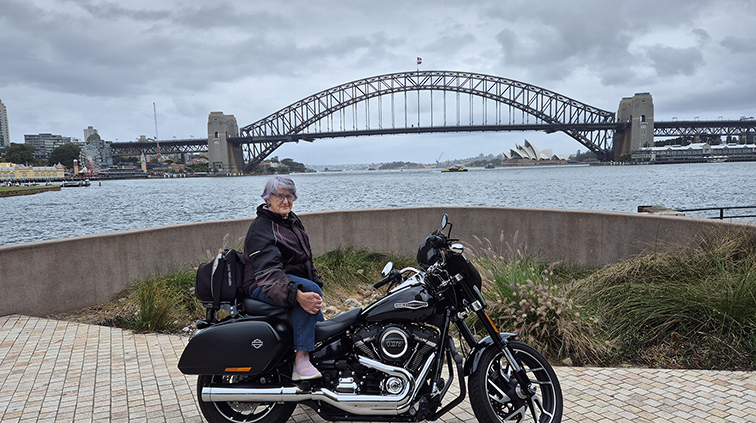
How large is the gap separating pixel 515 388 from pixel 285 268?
5.04 ft

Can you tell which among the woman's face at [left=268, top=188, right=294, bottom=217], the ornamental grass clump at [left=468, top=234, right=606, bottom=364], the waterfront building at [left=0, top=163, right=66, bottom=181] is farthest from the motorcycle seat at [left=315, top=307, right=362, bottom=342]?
the waterfront building at [left=0, top=163, right=66, bottom=181]

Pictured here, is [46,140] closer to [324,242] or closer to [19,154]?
[19,154]

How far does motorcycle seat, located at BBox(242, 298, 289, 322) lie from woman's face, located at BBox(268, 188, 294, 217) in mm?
556

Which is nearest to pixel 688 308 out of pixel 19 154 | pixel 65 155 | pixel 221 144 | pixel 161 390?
pixel 161 390

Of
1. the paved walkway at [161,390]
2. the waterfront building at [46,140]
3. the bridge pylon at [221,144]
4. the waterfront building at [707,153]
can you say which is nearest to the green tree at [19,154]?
the waterfront building at [46,140]

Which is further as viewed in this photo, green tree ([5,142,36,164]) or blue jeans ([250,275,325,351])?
green tree ([5,142,36,164])

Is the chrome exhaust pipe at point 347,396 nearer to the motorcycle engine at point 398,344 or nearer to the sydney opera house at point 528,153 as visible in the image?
the motorcycle engine at point 398,344

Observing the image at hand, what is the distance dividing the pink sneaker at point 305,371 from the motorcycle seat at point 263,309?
267 millimetres

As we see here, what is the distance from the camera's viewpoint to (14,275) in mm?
5844

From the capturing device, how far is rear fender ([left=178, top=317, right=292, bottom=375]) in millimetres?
2852

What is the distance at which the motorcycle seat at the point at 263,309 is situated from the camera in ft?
9.67

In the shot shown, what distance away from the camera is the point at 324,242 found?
9141 millimetres

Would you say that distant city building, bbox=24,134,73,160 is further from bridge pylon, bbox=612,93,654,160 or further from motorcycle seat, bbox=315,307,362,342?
motorcycle seat, bbox=315,307,362,342

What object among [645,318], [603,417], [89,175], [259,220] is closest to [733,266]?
[645,318]
